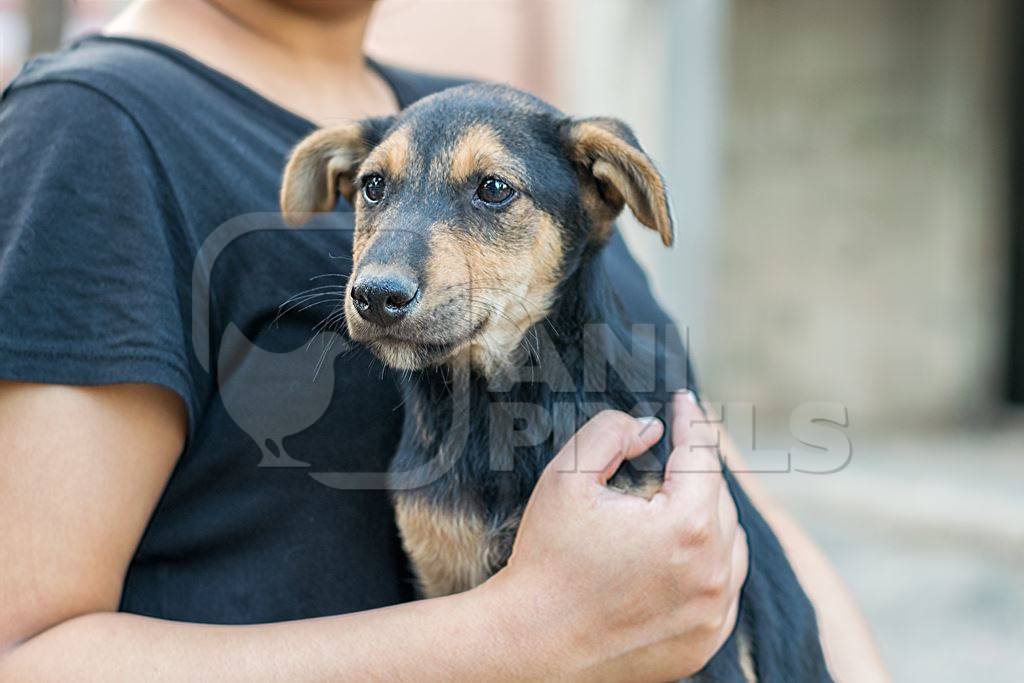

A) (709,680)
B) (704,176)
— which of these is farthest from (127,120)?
(704,176)

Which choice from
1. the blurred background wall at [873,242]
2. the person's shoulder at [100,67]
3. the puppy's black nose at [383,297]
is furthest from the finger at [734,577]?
the blurred background wall at [873,242]

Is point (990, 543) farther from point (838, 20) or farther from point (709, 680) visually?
point (709, 680)

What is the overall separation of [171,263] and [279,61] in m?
0.70

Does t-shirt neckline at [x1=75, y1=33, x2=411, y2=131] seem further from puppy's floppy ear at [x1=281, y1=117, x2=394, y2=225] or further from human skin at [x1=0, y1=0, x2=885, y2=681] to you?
human skin at [x1=0, y1=0, x2=885, y2=681]

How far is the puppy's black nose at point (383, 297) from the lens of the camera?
65.2 inches

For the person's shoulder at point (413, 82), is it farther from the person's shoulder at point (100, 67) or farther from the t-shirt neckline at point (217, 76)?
the person's shoulder at point (100, 67)

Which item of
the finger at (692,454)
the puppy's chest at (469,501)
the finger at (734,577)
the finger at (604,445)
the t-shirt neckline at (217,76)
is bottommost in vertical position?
the finger at (734,577)

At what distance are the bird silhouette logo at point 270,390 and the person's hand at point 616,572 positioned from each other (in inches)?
16.2

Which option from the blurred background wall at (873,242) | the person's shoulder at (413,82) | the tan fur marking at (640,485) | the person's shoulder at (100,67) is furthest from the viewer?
the blurred background wall at (873,242)

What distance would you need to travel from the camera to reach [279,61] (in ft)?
6.97

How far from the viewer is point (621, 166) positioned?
192cm

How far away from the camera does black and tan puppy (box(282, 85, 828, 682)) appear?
6.03 feet

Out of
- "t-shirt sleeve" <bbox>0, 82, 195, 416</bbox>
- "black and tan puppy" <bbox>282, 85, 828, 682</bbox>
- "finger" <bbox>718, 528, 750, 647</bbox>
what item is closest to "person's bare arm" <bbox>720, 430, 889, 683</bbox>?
"black and tan puppy" <bbox>282, 85, 828, 682</bbox>

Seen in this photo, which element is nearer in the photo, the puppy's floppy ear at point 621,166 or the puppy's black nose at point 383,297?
the puppy's black nose at point 383,297
